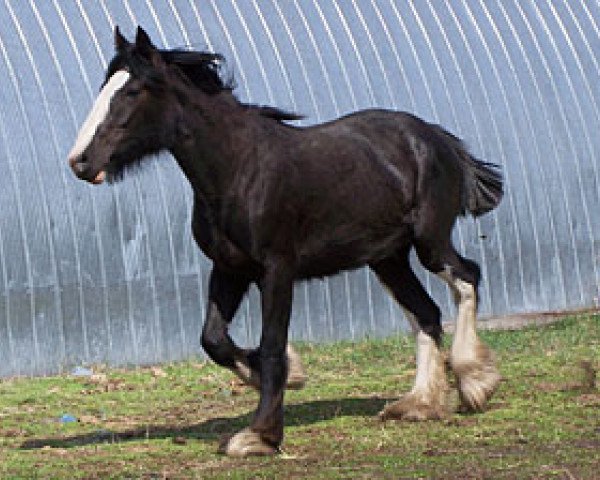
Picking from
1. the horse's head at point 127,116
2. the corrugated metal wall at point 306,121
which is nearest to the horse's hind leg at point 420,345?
the horse's head at point 127,116

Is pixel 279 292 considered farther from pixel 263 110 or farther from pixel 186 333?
pixel 186 333

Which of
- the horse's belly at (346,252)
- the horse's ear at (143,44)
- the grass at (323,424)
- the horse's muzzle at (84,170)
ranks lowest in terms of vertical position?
the grass at (323,424)

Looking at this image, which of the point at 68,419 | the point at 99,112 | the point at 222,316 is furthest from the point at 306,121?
the point at 99,112

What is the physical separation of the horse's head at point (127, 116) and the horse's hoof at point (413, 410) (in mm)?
2285

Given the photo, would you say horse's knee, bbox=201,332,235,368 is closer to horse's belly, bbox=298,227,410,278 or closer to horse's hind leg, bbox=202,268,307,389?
horse's hind leg, bbox=202,268,307,389

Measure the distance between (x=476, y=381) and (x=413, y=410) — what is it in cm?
47

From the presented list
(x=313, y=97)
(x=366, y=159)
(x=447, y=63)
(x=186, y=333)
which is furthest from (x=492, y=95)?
(x=366, y=159)

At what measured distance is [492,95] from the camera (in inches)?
746

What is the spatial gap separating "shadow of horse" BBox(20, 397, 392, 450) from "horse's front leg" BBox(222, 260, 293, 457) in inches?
16.7

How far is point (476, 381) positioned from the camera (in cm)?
1036

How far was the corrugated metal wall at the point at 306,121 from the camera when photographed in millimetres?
15352

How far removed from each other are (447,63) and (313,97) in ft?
7.00

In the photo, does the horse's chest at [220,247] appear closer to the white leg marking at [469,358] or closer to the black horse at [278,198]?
the black horse at [278,198]

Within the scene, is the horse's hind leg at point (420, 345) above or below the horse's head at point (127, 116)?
below
